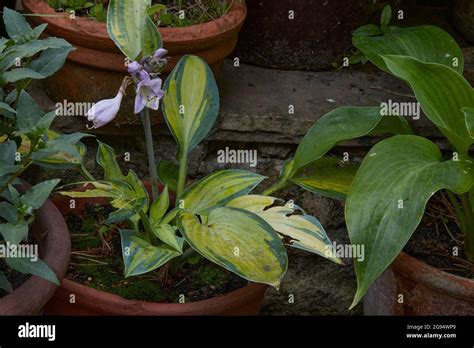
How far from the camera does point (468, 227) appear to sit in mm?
2088

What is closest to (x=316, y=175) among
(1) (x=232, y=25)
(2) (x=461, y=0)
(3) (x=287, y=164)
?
(3) (x=287, y=164)

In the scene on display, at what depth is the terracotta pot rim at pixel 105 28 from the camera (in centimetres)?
212

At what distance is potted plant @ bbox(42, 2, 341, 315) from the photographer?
1.80 metres

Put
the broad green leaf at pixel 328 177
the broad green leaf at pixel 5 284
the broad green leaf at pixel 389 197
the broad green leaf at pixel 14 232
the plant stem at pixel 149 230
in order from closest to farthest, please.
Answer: the broad green leaf at pixel 14 232 → the broad green leaf at pixel 5 284 → the broad green leaf at pixel 389 197 → the plant stem at pixel 149 230 → the broad green leaf at pixel 328 177

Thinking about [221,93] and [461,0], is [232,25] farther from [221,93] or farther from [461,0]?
[461,0]

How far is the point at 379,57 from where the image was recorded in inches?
84.3

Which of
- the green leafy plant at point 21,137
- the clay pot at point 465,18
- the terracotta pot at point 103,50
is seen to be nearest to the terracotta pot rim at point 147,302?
the green leafy plant at point 21,137

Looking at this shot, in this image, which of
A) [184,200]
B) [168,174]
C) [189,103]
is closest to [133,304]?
[184,200]

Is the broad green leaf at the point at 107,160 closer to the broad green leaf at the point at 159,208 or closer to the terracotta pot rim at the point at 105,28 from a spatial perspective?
the broad green leaf at the point at 159,208

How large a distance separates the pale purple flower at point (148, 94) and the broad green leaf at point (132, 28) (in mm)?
132

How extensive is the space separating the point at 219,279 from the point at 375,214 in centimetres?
42

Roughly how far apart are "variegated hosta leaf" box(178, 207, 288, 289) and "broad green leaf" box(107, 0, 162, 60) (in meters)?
0.36

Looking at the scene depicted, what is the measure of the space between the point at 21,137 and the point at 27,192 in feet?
0.85

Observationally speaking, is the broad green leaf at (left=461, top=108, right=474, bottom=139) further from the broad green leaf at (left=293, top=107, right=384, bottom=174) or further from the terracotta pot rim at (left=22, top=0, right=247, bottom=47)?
Answer: the terracotta pot rim at (left=22, top=0, right=247, bottom=47)
